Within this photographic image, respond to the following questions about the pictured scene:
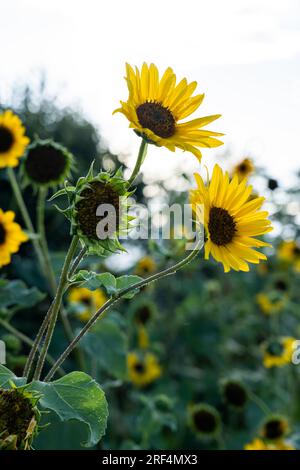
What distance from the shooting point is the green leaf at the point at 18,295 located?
1.32m

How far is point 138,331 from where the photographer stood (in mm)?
2510

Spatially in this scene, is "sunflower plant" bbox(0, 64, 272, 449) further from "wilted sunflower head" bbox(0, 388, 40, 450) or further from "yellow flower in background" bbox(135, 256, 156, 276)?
"yellow flower in background" bbox(135, 256, 156, 276)

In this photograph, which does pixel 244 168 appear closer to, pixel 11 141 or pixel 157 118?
pixel 11 141

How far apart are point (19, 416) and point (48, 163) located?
0.78 meters

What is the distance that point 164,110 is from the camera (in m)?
0.96

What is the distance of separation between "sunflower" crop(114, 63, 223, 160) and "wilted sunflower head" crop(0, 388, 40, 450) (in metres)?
0.39

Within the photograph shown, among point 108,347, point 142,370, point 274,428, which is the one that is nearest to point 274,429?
point 274,428

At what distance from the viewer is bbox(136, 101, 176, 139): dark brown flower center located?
0.91m

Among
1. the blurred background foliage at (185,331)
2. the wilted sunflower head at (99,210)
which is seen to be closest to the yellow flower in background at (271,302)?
the blurred background foliage at (185,331)

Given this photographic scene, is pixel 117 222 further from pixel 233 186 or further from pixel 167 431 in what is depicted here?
pixel 167 431

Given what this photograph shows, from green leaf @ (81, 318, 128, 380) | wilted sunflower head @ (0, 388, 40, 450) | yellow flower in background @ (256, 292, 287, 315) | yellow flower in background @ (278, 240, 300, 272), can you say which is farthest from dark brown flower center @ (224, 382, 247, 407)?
wilted sunflower head @ (0, 388, 40, 450)

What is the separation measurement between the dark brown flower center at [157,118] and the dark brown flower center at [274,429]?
1.06m

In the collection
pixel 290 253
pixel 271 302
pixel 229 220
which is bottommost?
pixel 271 302
